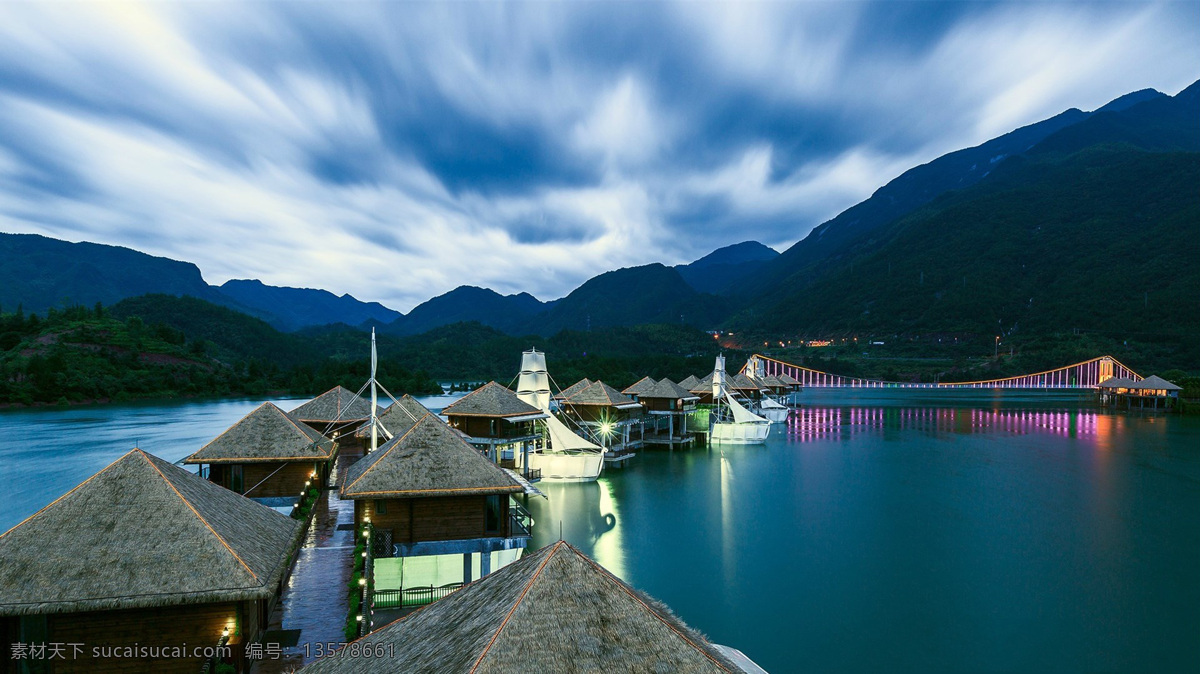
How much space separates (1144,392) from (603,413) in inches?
2921

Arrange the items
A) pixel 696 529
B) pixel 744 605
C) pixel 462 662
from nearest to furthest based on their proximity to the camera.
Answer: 1. pixel 462 662
2. pixel 744 605
3. pixel 696 529

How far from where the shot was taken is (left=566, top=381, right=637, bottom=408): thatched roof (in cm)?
3969

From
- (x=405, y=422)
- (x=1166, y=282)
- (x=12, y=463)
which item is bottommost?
(x=12, y=463)

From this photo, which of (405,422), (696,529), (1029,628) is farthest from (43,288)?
(1029,628)

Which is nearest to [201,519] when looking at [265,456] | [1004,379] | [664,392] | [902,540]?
[265,456]

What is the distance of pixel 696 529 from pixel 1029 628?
39.6 feet

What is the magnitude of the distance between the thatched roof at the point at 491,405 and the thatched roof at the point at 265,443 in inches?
348

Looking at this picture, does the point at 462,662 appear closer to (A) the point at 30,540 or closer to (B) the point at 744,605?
(A) the point at 30,540

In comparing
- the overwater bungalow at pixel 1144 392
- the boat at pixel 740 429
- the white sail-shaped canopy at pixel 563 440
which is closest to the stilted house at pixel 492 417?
the white sail-shaped canopy at pixel 563 440

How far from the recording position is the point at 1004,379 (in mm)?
115438

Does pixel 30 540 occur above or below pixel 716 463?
above

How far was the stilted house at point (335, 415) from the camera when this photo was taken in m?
29.8

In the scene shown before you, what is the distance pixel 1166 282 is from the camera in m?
108

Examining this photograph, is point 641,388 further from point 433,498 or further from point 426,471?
point 426,471
